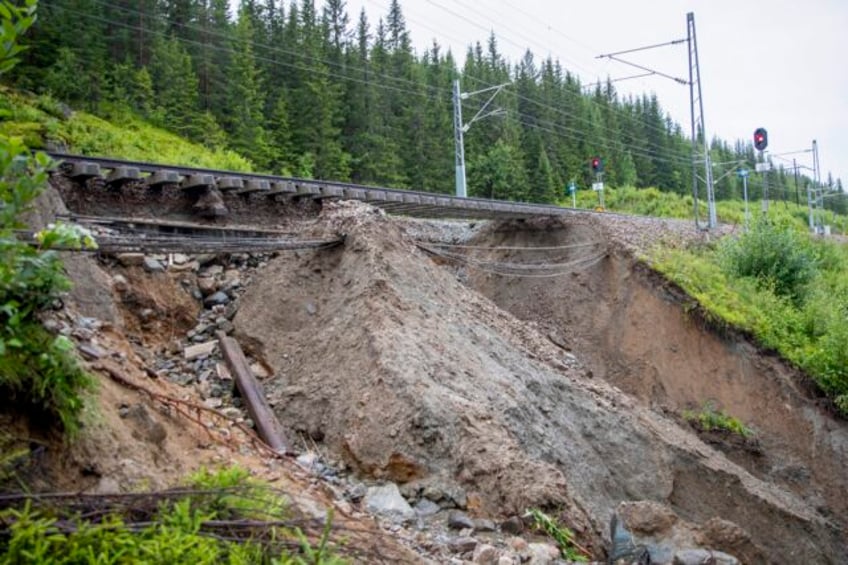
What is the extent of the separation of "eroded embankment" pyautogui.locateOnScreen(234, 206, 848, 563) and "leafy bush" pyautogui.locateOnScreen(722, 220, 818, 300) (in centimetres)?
706

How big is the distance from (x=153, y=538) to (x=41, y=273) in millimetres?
1552

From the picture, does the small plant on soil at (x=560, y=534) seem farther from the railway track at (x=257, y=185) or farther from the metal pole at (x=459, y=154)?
the metal pole at (x=459, y=154)

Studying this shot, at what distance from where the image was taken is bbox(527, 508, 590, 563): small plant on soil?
6.38 metres

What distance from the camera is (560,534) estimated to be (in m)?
6.47

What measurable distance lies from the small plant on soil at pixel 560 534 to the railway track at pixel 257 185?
6.67 metres

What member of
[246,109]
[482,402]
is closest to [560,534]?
[482,402]

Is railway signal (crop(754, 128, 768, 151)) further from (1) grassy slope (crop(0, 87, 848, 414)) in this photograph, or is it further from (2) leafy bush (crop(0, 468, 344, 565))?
(2) leafy bush (crop(0, 468, 344, 565))

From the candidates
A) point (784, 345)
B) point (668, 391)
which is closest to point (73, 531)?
point (668, 391)

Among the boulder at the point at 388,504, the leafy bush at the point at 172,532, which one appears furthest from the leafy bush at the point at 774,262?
the leafy bush at the point at 172,532

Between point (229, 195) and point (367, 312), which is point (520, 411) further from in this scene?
point (229, 195)

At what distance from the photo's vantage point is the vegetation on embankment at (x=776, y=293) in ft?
50.7

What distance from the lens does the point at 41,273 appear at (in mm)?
3814

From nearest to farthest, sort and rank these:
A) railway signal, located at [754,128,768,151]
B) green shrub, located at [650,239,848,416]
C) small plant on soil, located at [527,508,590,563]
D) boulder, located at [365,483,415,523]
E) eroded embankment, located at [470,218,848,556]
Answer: boulder, located at [365,483,415,523] < small plant on soil, located at [527,508,590,563] < eroded embankment, located at [470,218,848,556] < green shrub, located at [650,239,848,416] < railway signal, located at [754,128,768,151]

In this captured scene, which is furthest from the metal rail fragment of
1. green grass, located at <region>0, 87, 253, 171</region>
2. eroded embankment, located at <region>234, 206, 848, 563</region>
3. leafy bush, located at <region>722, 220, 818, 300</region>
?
green grass, located at <region>0, 87, 253, 171</region>
